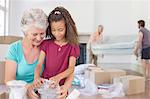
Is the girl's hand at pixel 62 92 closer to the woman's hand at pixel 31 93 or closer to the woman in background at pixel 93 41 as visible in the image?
the woman's hand at pixel 31 93

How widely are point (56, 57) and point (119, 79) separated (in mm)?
1957

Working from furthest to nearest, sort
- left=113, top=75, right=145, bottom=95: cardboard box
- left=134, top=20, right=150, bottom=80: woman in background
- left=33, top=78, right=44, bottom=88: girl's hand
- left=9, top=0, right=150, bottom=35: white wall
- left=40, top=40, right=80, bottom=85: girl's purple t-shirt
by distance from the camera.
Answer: left=9, top=0, right=150, bottom=35: white wall → left=134, top=20, right=150, bottom=80: woman in background → left=113, top=75, right=145, bottom=95: cardboard box → left=40, top=40, right=80, bottom=85: girl's purple t-shirt → left=33, top=78, right=44, bottom=88: girl's hand

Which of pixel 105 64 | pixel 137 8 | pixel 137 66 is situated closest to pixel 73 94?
pixel 137 66

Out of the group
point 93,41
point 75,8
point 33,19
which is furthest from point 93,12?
point 33,19

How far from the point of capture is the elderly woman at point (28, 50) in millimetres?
796

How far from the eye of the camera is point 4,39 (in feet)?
3.41

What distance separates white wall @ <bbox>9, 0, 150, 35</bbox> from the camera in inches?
227

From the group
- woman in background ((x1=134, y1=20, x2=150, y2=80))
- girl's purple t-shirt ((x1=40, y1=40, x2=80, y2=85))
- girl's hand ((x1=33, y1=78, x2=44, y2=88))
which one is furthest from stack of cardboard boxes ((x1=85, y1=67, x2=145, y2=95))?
girl's hand ((x1=33, y1=78, x2=44, y2=88))

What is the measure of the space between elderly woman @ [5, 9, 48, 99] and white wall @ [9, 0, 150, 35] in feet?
16.0

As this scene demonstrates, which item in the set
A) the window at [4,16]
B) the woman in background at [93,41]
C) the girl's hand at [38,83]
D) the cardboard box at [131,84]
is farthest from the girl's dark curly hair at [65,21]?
the window at [4,16]

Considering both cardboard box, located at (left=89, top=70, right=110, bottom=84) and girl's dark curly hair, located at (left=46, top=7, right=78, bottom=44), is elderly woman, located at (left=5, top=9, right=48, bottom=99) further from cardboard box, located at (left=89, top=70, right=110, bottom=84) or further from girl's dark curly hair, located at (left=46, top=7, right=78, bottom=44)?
cardboard box, located at (left=89, top=70, right=110, bottom=84)

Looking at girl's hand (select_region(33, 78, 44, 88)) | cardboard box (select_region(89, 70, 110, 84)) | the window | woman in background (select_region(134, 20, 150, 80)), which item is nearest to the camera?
girl's hand (select_region(33, 78, 44, 88))

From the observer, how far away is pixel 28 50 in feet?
2.92

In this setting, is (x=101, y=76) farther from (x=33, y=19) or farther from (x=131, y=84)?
(x=33, y=19)
